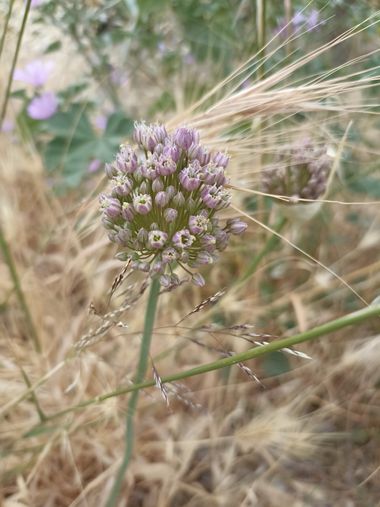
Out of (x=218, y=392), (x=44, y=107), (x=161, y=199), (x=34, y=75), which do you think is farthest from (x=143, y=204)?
(x=34, y=75)

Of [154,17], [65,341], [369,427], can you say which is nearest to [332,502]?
[369,427]

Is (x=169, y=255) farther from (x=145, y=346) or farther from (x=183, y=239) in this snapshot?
(x=145, y=346)

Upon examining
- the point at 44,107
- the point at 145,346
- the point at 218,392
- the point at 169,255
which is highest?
the point at 44,107

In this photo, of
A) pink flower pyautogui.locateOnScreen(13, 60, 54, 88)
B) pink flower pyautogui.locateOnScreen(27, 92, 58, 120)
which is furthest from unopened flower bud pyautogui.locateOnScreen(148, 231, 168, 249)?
pink flower pyautogui.locateOnScreen(13, 60, 54, 88)

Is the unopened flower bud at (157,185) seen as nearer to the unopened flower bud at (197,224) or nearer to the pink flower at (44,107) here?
the unopened flower bud at (197,224)

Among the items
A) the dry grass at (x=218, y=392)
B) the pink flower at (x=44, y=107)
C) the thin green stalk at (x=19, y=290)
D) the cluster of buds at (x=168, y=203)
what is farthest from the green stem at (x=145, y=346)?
the pink flower at (x=44, y=107)

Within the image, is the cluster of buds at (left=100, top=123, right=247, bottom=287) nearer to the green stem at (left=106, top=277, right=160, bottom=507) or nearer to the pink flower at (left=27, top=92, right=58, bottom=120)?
the green stem at (left=106, top=277, right=160, bottom=507)

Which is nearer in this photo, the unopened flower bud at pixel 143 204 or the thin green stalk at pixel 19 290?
the unopened flower bud at pixel 143 204
